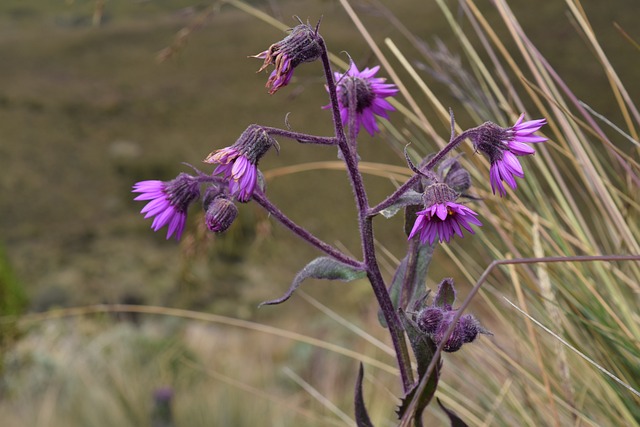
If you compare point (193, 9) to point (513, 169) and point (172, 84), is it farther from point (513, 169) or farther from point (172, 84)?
point (172, 84)

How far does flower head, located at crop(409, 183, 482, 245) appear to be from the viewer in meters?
0.55

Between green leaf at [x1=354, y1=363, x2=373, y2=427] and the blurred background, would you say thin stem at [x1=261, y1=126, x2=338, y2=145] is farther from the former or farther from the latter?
the blurred background

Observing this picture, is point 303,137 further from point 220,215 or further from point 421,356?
point 421,356

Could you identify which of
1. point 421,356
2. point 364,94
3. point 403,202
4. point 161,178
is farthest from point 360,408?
point 161,178

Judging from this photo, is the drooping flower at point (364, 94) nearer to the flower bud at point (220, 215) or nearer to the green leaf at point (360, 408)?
the flower bud at point (220, 215)

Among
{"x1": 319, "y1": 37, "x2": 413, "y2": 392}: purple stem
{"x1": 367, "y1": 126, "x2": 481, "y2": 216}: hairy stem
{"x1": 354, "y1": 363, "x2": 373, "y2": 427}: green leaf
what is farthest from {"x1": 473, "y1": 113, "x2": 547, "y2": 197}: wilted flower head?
{"x1": 354, "y1": 363, "x2": 373, "y2": 427}: green leaf

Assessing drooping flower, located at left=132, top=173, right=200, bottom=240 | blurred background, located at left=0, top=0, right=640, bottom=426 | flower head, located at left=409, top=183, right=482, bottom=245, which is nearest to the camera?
flower head, located at left=409, top=183, right=482, bottom=245

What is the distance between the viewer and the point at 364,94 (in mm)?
715

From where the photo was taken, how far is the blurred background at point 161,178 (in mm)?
2906

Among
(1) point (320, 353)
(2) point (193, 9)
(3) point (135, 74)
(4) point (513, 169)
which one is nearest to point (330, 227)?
(3) point (135, 74)

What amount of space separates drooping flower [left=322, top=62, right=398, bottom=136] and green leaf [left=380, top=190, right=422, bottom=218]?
0.12 m

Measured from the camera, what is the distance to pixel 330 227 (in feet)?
30.9

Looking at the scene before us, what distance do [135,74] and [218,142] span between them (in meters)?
2.19

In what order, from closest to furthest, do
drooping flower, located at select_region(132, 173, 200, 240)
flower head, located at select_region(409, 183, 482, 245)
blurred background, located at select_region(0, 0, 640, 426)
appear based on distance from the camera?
flower head, located at select_region(409, 183, 482, 245), drooping flower, located at select_region(132, 173, 200, 240), blurred background, located at select_region(0, 0, 640, 426)
